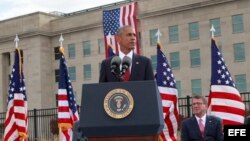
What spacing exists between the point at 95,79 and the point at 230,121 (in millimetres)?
47230

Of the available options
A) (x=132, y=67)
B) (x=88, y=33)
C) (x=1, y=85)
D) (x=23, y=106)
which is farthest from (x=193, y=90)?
(x=132, y=67)

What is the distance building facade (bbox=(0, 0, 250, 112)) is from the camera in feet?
159

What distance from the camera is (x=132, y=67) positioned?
17.7 ft

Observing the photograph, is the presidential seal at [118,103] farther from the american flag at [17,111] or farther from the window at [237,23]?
the window at [237,23]

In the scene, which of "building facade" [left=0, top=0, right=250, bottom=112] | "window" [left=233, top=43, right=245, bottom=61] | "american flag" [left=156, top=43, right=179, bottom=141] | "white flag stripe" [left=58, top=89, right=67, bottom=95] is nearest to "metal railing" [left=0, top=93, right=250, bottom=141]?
"american flag" [left=156, top=43, right=179, bottom=141]

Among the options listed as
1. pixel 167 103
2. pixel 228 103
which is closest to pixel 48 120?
pixel 167 103

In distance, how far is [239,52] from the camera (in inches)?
1893

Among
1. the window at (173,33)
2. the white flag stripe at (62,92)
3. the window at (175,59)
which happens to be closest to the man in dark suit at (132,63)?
the white flag stripe at (62,92)

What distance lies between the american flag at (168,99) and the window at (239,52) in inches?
1441

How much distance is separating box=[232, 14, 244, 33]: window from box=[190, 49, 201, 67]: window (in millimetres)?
4429

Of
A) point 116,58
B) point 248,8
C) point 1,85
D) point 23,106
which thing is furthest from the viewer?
point 1,85

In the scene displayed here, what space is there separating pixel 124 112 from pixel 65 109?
822 cm

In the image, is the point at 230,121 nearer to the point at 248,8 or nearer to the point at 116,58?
the point at 116,58

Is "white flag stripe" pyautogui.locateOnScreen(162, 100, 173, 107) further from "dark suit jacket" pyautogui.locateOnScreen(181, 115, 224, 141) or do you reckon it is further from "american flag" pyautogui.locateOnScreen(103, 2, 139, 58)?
"dark suit jacket" pyautogui.locateOnScreen(181, 115, 224, 141)
